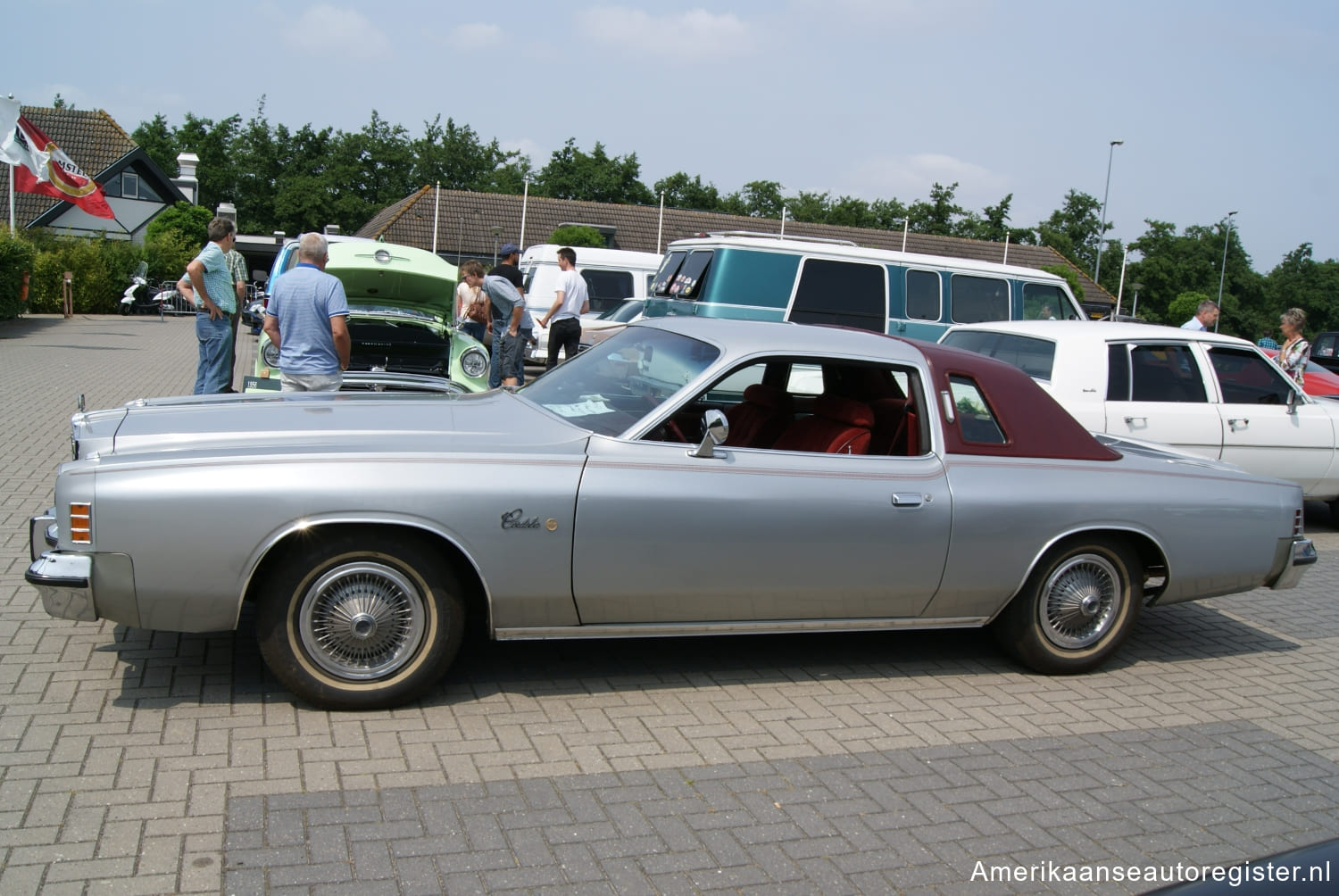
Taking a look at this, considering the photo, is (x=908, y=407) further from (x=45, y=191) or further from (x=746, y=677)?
(x=45, y=191)

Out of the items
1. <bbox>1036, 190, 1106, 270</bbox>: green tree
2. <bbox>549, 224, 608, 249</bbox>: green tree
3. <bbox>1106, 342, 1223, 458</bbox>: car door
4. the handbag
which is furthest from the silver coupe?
<bbox>1036, 190, 1106, 270</bbox>: green tree

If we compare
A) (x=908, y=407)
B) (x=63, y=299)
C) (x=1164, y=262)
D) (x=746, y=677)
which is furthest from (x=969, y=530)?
(x=1164, y=262)

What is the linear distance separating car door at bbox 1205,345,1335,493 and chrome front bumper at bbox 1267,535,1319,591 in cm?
319

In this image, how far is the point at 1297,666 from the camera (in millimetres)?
5742

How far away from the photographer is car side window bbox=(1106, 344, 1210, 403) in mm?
8258

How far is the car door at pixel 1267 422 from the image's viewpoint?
27.7 feet

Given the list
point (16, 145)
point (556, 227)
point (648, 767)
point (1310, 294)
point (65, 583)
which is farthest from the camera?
point (1310, 294)

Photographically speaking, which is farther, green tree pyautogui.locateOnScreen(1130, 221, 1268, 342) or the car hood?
green tree pyautogui.locateOnScreen(1130, 221, 1268, 342)

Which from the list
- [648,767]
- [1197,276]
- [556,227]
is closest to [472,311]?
[648,767]

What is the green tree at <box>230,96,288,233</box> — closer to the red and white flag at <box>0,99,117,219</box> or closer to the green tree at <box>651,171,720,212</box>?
the green tree at <box>651,171,720,212</box>

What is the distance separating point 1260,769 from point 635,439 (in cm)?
288

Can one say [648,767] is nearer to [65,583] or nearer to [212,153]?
[65,583]

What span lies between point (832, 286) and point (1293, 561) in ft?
21.8

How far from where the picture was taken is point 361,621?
4035 mm
